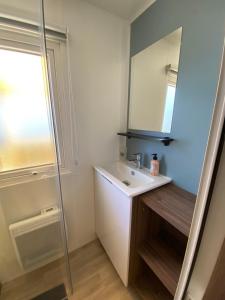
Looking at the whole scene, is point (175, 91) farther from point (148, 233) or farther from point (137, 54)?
point (148, 233)

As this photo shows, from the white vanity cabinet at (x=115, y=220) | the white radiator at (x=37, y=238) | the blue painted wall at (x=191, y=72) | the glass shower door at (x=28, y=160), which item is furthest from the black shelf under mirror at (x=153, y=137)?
the white radiator at (x=37, y=238)

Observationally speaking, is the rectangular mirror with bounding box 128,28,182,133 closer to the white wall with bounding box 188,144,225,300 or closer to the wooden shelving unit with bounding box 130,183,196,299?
the wooden shelving unit with bounding box 130,183,196,299

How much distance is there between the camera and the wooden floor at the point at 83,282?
122 cm

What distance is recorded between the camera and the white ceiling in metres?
1.19

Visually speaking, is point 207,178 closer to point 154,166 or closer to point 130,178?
point 154,166

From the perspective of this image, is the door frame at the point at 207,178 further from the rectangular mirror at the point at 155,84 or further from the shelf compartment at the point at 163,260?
the rectangular mirror at the point at 155,84

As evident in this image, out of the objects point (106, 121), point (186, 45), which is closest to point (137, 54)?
point (186, 45)

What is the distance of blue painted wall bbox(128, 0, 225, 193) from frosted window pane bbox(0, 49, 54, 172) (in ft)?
3.29

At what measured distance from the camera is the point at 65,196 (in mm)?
1448

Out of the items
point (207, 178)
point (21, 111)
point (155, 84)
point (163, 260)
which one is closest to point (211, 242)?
point (207, 178)

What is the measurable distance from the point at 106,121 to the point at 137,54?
711mm

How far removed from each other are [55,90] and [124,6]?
0.94 m

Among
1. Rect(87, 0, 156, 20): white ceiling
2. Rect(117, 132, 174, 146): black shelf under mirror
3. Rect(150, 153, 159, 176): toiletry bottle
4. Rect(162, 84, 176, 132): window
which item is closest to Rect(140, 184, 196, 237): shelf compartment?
Rect(150, 153, 159, 176): toiletry bottle

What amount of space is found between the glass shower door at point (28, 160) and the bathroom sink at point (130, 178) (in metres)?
0.44
